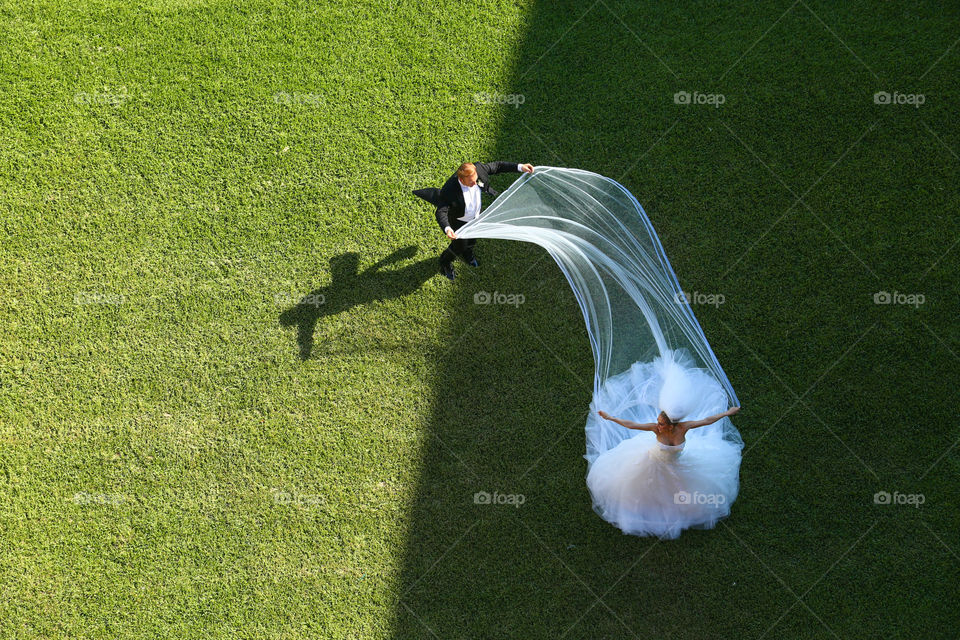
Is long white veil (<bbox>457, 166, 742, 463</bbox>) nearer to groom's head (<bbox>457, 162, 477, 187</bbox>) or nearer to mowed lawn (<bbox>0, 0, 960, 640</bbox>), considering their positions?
groom's head (<bbox>457, 162, 477, 187</bbox>)

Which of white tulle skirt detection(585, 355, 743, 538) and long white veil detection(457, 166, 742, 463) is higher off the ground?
long white veil detection(457, 166, 742, 463)

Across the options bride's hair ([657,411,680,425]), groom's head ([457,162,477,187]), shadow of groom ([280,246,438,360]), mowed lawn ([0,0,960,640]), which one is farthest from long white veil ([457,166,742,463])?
shadow of groom ([280,246,438,360])

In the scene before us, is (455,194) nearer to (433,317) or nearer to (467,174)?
(467,174)

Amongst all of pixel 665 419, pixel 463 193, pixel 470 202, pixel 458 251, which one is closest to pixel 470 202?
pixel 470 202

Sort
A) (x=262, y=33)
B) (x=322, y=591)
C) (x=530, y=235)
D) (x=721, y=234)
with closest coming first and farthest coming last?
(x=530, y=235)
(x=322, y=591)
(x=721, y=234)
(x=262, y=33)

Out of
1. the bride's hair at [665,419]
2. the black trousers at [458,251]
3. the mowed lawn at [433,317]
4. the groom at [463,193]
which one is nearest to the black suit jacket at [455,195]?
the groom at [463,193]

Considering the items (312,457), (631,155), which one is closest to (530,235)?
(631,155)

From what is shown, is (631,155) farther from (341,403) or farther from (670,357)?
(341,403)
